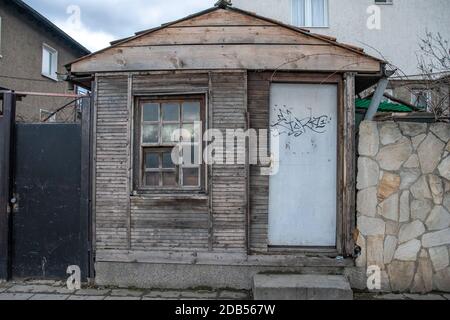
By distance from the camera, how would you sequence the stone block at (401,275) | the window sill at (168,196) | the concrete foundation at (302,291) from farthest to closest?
the window sill at (168,196)
the stone block at (401,275)
the concrete foundation at (302,291)

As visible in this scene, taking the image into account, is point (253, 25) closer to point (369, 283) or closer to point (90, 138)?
point (90, 138)

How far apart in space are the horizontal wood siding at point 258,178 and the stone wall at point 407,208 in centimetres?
135

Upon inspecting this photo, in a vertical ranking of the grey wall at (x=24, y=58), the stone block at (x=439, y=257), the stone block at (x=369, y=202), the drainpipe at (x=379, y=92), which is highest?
the grey wall at (x=24, y=58)

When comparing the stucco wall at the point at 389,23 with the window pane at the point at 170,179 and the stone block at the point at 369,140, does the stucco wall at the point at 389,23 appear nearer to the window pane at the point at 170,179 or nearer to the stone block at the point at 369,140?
the stone block at the point at 369,140

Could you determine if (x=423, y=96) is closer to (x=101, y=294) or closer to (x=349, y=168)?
(x=349, y=168)

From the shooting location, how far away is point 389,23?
1278 centimetres

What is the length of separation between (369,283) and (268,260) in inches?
57.3

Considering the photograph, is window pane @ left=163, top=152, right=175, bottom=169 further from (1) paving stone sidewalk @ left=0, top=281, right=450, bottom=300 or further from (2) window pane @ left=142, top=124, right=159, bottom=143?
(1) paving stone sidewalk @ left=0, top=281, right=450, bottom=300

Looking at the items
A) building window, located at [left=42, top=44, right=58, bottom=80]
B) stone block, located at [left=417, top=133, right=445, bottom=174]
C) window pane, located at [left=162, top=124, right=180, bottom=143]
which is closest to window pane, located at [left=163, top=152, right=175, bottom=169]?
window pane, located at [left=162, top=124, right=180, bottom=143]

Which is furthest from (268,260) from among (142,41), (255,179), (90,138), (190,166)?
(142,41)

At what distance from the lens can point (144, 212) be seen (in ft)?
18.0

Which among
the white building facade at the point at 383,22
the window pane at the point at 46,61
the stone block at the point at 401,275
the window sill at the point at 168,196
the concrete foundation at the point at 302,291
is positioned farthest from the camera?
the window pane at the point at 46,61

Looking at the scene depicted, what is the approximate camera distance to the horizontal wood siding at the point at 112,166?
5.51 metres

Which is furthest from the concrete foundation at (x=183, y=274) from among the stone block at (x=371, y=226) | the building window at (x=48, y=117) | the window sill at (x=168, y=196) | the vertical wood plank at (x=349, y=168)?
the building window at (x=48, y=117)
